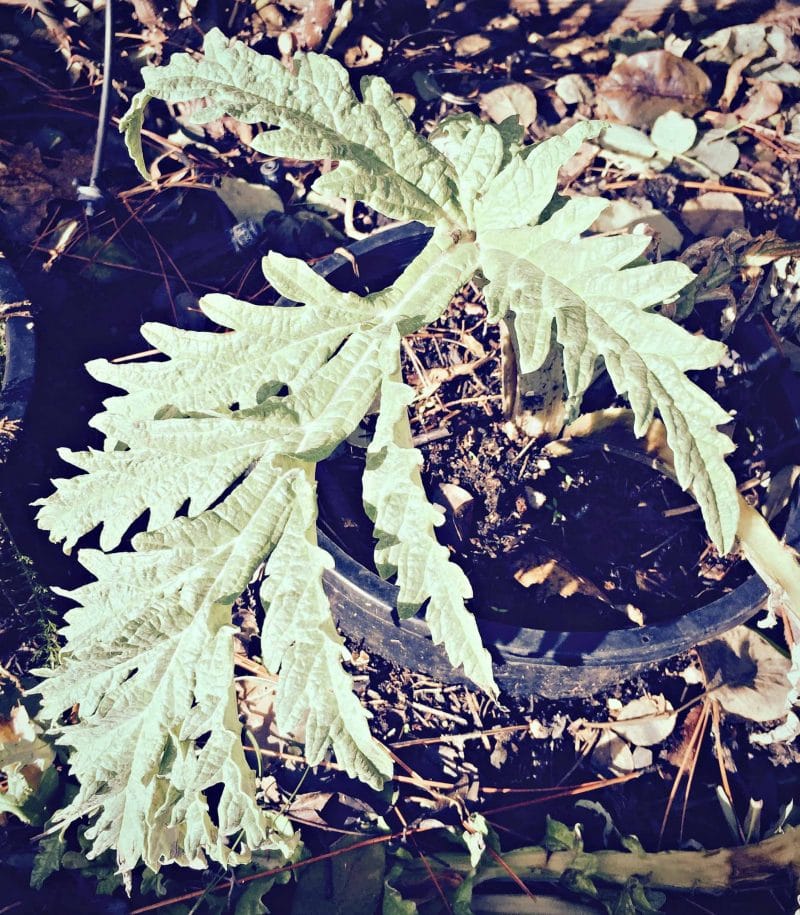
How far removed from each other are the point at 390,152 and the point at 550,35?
5.87 feet

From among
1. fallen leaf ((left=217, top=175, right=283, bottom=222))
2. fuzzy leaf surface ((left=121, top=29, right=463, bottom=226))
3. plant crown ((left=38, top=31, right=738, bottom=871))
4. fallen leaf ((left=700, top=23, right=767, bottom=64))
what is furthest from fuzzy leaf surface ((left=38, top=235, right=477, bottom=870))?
fallen leaf ((left=700, top=23, right=767, bottom=64))

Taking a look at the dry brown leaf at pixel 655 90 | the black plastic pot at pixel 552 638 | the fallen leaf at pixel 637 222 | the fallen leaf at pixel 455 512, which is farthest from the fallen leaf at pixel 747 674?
the dry brown leaf at pixel 655 90

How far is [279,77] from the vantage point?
1.41 m

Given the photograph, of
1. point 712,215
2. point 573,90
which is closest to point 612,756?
point 712,215

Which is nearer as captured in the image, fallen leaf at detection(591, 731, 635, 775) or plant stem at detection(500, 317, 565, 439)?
plant stem at detection(500, 317, 565, 439)

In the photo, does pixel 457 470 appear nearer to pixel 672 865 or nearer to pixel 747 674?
pixel 747 674

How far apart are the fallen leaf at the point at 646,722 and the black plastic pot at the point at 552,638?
12.0 inches

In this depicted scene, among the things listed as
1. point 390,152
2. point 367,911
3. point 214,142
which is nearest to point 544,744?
point 367,911

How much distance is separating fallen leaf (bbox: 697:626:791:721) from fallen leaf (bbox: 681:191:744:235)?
123 cm

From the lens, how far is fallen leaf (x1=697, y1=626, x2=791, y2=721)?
2053 mm

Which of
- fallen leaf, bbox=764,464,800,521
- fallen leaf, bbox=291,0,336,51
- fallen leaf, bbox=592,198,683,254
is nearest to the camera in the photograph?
fallen leaf, bbox=764,464,800,521

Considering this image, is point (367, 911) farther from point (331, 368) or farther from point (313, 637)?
point (331, 368)

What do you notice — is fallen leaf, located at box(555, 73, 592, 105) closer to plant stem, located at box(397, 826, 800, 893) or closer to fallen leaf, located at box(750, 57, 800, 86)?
fallen leaf, located at box(750, 57, 800, 86)

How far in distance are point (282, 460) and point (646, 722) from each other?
1315mm
